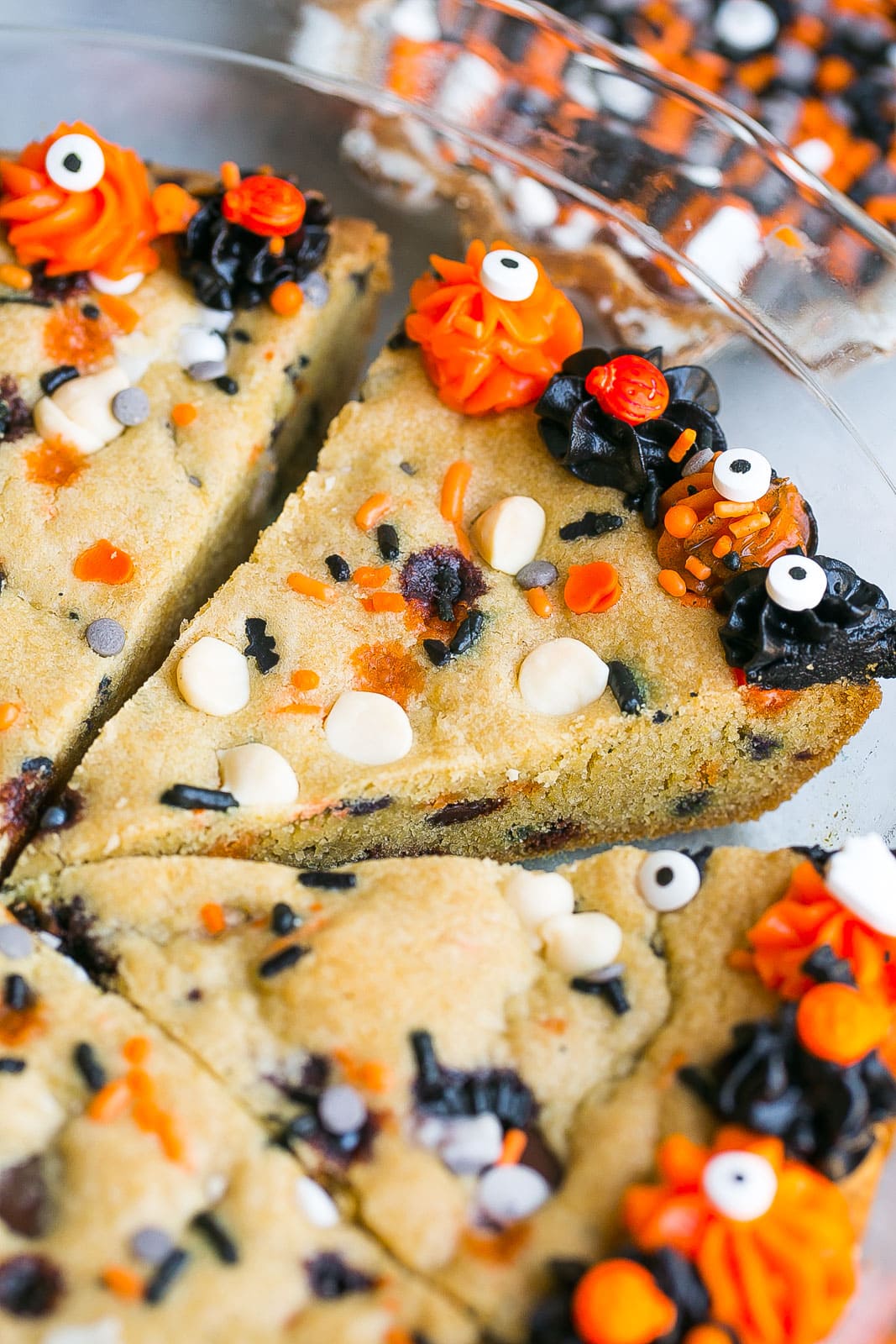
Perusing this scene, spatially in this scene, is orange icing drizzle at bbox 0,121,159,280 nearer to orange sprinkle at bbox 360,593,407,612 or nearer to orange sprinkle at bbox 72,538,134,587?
orange sprinkle at bbox 72,538,134,587

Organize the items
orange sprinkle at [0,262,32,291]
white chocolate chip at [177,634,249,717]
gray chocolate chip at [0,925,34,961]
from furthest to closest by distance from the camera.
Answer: orange sprinkle at [0,262,32,291] → white chocolate chip at [177,634,249,717] → gray chocolate chip at [0,925,34,961]

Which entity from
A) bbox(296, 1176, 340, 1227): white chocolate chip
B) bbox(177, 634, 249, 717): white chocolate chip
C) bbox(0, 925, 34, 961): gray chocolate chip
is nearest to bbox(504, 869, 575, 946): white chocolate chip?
bbox(296, 1176, 340, 1227): white chocolate chip

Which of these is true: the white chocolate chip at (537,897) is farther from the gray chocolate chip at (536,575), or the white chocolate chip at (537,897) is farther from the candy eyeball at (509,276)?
the candy eyeball at (509,276)

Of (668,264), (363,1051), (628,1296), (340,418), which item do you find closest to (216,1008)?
(363,1051)

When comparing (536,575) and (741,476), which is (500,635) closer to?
(536,575)

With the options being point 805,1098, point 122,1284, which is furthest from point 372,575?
point 122,1284

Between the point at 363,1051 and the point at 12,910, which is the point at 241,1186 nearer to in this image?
the point at 363,1051
